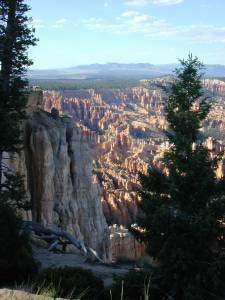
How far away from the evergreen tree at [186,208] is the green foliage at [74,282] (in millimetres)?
2020

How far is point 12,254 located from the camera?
16.2 m

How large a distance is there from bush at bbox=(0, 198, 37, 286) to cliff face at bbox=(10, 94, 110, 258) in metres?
11.1

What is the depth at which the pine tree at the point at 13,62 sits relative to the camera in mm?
22766

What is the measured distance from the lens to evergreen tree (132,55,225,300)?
48.4ft

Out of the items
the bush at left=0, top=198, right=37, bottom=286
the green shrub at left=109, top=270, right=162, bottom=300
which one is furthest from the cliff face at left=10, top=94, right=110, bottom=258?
the green shrub at left=109, top=270, right=162, bottom=300

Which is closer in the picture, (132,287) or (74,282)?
(74,282)

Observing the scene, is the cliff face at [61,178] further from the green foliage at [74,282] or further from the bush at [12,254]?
Answer: the green foliage at [74,282]

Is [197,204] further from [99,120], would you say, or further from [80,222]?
[99,120]

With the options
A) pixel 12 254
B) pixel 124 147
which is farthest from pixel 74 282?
pixel 124 147

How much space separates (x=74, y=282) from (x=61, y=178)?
17.1m

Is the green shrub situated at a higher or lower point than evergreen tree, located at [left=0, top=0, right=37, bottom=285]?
lower

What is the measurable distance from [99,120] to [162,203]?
6857 inches

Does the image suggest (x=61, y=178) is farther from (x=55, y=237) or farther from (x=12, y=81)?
(x=12, y=81)

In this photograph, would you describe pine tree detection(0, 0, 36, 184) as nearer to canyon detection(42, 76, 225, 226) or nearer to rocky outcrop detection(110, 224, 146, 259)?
canyon detection(42, 76, 225, 226)
